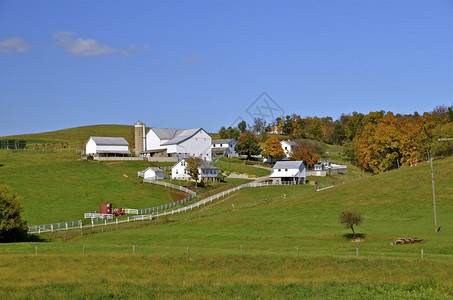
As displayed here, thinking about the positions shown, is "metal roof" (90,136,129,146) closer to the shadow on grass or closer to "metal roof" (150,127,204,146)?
"metal roof" (150,127,204,146)

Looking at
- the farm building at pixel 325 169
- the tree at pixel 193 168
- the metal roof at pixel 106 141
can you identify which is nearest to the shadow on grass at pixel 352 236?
the tree at pixel 193 168

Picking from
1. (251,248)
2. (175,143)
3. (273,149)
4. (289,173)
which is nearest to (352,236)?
(251,248)

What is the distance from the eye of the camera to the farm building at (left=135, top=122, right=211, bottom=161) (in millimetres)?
151250

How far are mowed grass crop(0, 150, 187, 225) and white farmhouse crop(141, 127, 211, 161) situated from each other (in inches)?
540

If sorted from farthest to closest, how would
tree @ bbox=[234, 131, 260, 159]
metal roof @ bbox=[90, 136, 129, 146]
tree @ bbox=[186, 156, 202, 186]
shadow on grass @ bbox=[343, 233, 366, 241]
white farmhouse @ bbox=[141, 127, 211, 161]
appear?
tree @ bbox=[234, 131, 260, 159], white farmhouse @ bbox=[141, 127, 211, 161], metal roof @ bbox=[90, 136, 129, 146], tree @ bbox=[186, 156, 202, 186], shadow on grass @ bbox=[343, 233, 366, 241]

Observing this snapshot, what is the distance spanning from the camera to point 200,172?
121250 mm

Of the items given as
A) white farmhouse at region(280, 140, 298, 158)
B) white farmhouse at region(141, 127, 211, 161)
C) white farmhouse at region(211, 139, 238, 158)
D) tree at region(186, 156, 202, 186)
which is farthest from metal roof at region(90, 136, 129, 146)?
white farmhouse at region(280, 140, 298, 158)

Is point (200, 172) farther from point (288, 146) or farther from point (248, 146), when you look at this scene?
point (288, 146)

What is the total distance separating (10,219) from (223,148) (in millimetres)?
112188

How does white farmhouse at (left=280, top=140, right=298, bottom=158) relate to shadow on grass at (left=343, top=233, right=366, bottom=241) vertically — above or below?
above

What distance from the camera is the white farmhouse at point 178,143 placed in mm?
151000

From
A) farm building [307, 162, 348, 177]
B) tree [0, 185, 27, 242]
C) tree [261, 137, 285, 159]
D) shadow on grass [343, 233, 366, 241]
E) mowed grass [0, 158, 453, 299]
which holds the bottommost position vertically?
shadow on grass [343, 233, 366, 241]

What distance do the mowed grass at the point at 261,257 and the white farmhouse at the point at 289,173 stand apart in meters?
41.3

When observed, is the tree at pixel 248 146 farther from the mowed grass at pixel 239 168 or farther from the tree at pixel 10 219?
the tree at pixel 10 219
